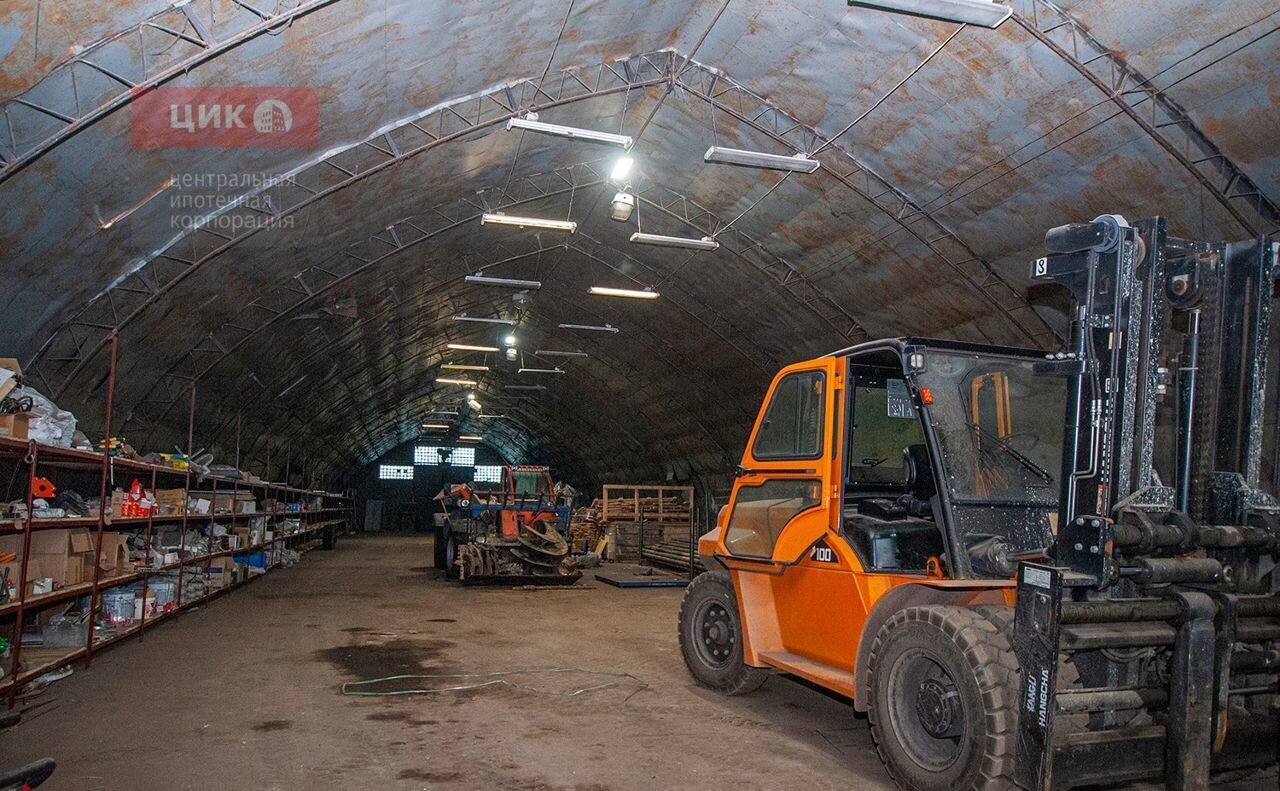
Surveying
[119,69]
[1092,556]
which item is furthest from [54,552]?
[1092,556]

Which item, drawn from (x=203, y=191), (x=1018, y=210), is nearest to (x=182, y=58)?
(x=203, y=191)

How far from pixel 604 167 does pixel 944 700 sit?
45.9 feet

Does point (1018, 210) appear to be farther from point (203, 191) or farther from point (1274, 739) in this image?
point (203, 191)

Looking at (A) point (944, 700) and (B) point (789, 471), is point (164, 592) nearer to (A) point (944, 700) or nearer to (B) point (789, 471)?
(B) point (789, 471)

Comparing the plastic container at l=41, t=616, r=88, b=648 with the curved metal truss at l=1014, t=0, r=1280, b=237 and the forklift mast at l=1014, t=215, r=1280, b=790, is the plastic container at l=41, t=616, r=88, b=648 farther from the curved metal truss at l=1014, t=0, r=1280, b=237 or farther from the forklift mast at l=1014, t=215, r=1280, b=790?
the curved metal truss at l=1014, t=0, r=1280, b=237

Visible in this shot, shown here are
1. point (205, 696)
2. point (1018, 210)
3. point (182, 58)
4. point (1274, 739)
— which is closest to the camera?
point (1274, 739)

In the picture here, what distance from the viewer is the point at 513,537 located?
17.9 m

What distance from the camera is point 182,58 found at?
341 inches

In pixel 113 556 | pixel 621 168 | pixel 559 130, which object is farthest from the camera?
pixel 621 168

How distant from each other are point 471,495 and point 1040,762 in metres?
18.1

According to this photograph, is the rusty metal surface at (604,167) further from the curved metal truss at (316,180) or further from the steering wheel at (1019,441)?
the steering wheel at (1019,441)

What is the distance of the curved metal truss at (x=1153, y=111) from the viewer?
399 inches

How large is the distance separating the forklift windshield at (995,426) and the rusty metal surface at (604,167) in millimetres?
5886

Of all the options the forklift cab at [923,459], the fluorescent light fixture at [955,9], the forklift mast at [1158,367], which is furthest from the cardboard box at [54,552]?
the fluorescent light fixture at [955,9]
